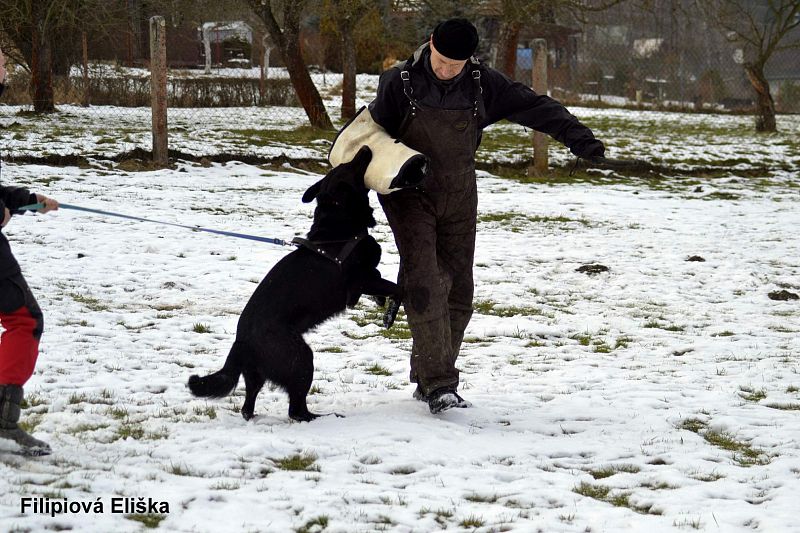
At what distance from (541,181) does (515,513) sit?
31.5ft

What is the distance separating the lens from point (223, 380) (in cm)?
378

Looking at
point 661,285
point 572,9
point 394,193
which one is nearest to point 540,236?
point 661,285

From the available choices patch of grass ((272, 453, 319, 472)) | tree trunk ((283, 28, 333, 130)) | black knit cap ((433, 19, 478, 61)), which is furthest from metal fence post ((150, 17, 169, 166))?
patch of grass ((272, 453, 319, 472))

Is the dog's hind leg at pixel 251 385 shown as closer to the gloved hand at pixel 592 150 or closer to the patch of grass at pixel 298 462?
the patch of grass at pixel 298 462

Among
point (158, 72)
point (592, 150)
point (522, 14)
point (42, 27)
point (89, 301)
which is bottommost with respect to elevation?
point (89, 301)

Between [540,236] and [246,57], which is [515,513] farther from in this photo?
[246,57]

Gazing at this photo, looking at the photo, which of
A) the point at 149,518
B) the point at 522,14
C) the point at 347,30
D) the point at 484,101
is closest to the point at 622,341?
the point at 484,101

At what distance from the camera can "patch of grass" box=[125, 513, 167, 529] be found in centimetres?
278

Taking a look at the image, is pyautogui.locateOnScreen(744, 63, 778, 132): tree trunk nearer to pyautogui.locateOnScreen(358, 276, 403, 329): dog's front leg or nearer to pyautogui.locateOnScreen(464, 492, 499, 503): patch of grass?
pyautogui.locateOnScreen(358, 276, 403, 329): dog's front leg

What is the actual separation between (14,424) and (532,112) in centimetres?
257

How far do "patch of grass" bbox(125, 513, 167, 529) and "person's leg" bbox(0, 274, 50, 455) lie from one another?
681 mm

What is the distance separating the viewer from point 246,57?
91.4 feet

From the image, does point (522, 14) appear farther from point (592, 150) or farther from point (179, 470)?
point (179, 470)

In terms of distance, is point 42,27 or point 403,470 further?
point 42,27
